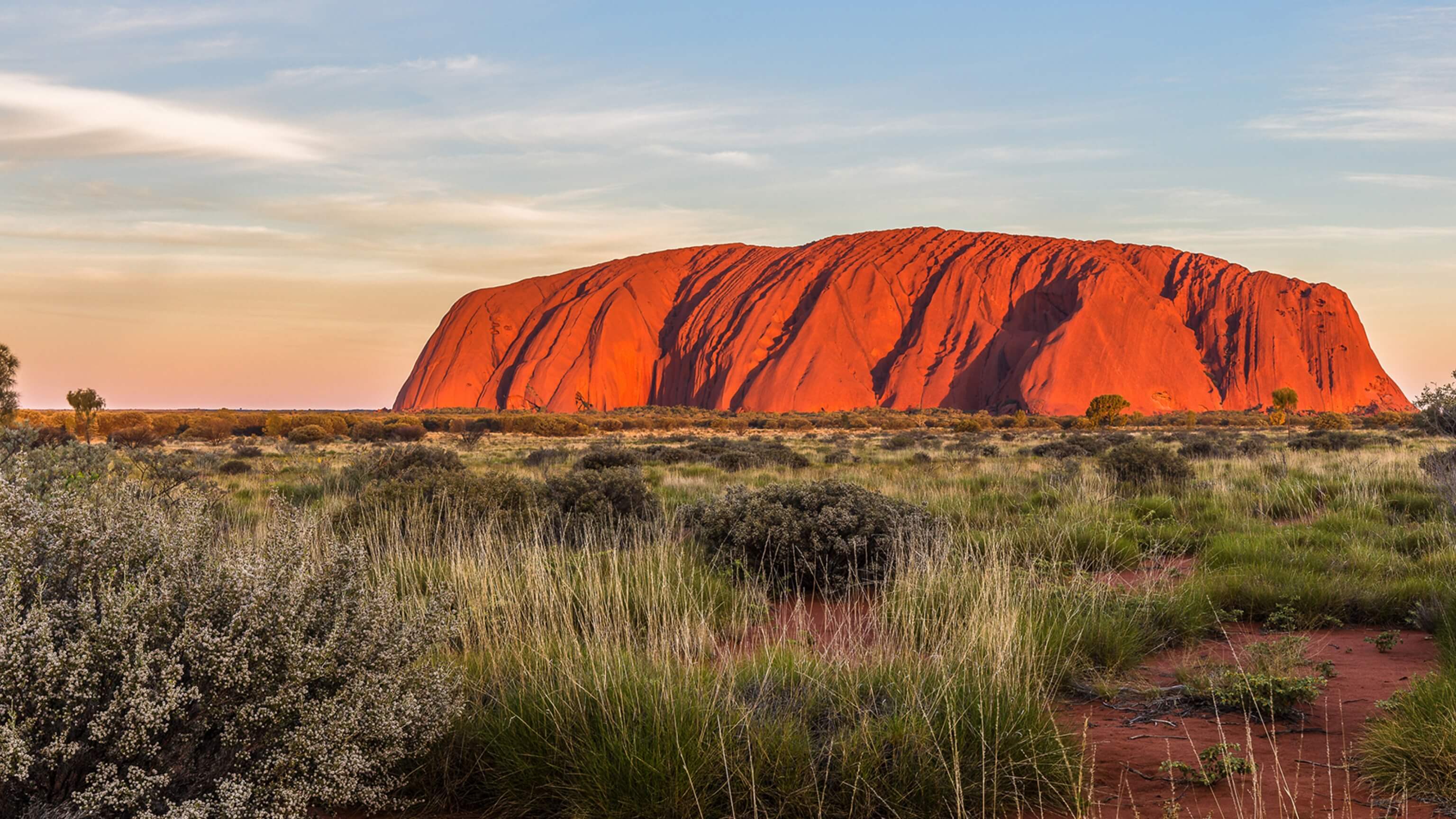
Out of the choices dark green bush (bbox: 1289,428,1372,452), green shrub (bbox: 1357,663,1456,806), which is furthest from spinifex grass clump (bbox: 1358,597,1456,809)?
dark green bush (bbox: 1289,428,1372,452)

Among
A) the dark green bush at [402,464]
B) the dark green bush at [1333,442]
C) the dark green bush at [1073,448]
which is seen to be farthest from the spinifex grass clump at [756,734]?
the dark green bush at [1333,442]

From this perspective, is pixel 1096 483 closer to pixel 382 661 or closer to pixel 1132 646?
pixel 1132 646

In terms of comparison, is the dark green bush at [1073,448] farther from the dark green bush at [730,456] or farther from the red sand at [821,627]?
the red sand at [821,627]

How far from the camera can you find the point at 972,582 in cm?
612

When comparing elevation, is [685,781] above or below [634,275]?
below

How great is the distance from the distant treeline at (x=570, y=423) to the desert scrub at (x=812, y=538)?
107 ft

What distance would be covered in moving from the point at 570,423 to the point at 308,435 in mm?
17567

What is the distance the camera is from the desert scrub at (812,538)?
8164 millimetres

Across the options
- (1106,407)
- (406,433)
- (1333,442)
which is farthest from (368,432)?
(1106,407)

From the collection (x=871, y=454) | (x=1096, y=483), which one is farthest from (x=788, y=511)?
(x=871, y=454)

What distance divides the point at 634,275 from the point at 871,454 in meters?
87.2

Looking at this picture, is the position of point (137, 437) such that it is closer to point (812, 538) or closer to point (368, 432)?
point (368, 432)

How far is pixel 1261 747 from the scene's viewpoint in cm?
438

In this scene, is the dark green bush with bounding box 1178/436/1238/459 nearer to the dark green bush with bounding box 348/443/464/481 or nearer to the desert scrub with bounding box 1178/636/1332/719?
the dark green bush with bounding box 348/443/464/481
